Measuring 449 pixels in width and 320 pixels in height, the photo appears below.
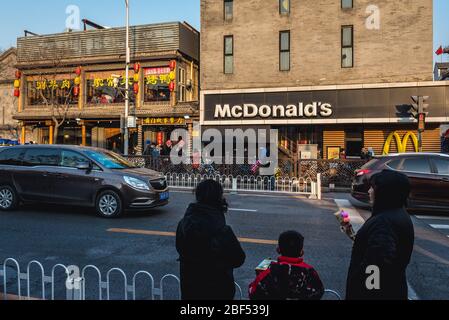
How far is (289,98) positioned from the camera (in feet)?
71.4

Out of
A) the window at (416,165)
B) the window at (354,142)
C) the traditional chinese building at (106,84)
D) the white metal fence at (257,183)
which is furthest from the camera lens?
the traditional chinese building at (106,84)

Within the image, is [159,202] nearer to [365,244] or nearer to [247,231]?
[247,231]

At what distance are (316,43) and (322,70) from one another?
1550 millimetres

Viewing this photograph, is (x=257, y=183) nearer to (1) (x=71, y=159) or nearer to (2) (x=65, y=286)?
(1) (x=71, y=159)

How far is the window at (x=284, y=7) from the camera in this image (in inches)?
875

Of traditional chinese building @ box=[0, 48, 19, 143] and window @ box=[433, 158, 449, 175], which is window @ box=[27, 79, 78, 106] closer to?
traditional chinese building @ box=[0, 48, 19, 143]

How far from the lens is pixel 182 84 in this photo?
25.2m

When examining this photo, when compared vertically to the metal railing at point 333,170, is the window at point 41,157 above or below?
above

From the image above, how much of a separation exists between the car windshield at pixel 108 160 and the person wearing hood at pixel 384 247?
7894mm

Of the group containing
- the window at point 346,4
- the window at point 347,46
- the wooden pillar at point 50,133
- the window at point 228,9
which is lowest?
the wooden pillar at point 50,133

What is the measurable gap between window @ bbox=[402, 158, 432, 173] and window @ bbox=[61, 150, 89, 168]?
8.47m

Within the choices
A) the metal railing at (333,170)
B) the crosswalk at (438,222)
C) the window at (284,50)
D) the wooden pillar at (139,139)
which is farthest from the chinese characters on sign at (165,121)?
the crosswalk at (438,222)

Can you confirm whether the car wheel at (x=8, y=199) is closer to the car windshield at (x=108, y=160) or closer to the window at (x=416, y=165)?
the car windshield at (x=108, y=160)

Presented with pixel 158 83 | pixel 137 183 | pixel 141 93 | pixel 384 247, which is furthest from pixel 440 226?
pixel 141 93
